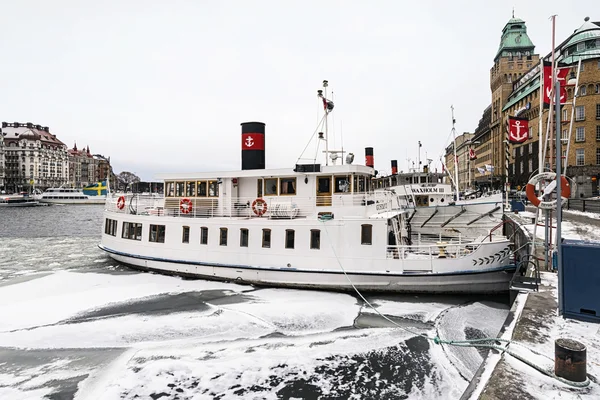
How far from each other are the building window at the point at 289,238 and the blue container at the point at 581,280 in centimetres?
1019

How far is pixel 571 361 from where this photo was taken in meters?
5.53

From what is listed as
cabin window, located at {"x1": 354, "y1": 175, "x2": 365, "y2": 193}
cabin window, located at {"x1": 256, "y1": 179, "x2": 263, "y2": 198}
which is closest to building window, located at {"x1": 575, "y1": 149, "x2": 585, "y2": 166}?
cabin window, located at {"x1": 354, "y1": 175, "x2": 365, "y2": 193}

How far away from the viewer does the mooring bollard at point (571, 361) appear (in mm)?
5484

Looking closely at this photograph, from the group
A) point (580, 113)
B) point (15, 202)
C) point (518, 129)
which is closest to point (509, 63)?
point (580, 113)

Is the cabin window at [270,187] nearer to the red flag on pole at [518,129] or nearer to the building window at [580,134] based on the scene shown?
the red flag on pole at [518,129]

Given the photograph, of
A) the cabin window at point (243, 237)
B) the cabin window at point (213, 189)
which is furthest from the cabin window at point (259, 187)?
the cabin window at point (213, 189)

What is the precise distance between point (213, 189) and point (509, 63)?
9915 cm

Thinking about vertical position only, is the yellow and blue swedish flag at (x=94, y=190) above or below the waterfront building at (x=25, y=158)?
below

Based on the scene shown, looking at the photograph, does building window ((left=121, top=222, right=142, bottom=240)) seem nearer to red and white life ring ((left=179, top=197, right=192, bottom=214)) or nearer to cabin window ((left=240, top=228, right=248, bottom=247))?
red and white life ring ((left=179, top=197, right=192, bottom=214))

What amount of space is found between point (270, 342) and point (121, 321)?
18.2 ft

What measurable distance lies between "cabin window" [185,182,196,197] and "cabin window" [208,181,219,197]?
41.1 inches

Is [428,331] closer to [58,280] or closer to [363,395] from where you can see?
[363,395]

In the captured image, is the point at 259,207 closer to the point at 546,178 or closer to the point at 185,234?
the point at 185,234

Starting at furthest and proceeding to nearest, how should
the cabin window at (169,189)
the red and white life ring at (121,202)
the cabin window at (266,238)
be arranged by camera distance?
1. the red and white life ring at (121,202)
2. the cabin window at (169,189)
3. the cabin window at (266,238)
